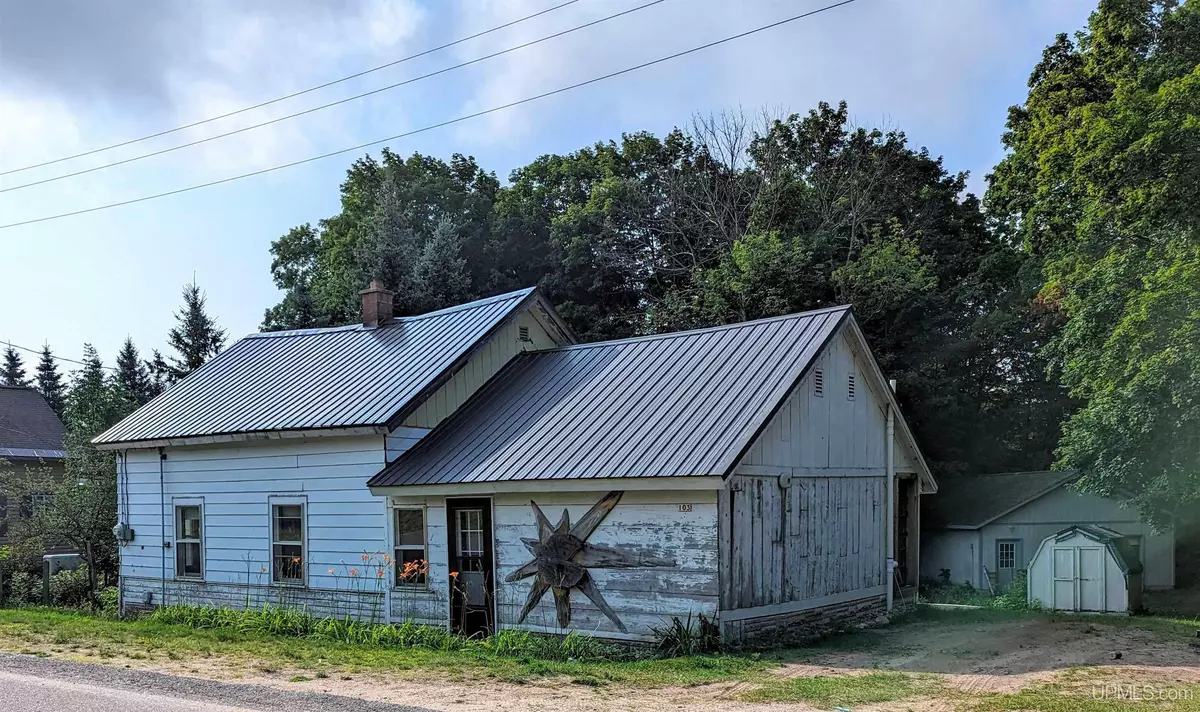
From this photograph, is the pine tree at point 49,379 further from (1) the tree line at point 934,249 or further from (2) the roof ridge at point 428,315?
(2) the roof ridge at point 428,315

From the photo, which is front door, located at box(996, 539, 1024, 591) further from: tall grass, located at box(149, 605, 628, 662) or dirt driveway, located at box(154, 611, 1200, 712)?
tall grass, located at box(149, 605, 628, 662)

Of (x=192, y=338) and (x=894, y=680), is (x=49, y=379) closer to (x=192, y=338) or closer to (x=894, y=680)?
(x=192, y=338)

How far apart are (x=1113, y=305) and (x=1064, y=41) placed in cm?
859

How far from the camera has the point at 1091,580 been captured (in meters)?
18.6

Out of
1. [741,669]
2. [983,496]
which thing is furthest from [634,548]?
[983,496]

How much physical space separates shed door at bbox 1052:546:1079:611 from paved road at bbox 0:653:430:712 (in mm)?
14810

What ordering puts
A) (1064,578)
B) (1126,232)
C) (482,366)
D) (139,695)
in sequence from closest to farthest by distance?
1. (139,695)
2. (482,366)
3. (1064,578)
4. (1126,232)

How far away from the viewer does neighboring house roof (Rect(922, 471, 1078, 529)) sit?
28562 millimetres

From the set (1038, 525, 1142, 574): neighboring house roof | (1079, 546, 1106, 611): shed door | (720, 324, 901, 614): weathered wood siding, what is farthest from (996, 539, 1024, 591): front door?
(720, 324, 901, 614): weathered wood siding

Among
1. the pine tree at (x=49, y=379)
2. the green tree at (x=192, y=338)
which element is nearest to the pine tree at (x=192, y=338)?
the green tree at (x=192, y=338)

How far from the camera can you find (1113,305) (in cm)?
2216

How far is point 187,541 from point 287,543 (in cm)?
277

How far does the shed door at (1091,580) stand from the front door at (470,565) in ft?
38.2

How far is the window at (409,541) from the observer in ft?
48.9
